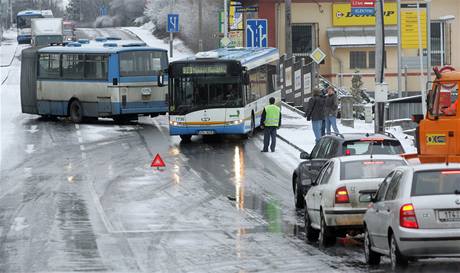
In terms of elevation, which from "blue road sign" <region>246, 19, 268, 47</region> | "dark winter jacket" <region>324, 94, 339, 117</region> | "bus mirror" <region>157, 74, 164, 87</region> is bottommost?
"dark winter jacket" <region>324, 94, 339, 117</region>

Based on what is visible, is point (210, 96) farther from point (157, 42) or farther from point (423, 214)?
point (157, 42)

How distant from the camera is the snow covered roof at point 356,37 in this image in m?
70.1

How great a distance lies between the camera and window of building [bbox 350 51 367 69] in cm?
7125

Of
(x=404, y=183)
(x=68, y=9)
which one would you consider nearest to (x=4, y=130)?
(x=404, y=183)

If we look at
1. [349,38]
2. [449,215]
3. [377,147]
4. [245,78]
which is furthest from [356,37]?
[449,215]

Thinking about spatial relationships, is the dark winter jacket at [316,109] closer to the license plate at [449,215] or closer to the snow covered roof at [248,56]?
the snow covered roof at [248,56]

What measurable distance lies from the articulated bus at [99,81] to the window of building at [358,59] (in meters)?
26.6

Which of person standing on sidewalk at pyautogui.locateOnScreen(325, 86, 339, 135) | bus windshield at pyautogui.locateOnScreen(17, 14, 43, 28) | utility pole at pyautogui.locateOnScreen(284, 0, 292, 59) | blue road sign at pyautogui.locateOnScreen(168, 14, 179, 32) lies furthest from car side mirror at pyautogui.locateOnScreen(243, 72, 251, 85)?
bus windshield at pyautogui.locateOnScreen(17, 14, 43, 28)

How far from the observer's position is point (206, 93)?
129 feet

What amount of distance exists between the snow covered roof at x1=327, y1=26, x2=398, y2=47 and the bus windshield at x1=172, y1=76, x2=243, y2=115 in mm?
31111

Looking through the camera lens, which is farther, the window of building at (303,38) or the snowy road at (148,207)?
the window of building at (303,38)

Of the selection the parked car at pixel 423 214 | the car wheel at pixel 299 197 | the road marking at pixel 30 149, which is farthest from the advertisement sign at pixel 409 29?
the parked car at pixel 423 214

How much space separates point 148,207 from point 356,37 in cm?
4784

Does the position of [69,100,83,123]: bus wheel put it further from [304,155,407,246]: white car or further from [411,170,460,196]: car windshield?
[411,170,460,196]: car windshield
